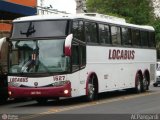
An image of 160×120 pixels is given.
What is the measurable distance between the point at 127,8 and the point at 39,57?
46369 millimetres

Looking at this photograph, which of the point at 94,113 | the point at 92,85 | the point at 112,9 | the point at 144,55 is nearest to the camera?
the point at 94,113

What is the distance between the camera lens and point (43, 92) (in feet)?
67.4

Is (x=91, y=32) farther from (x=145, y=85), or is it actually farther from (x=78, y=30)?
(x=145, y=85)

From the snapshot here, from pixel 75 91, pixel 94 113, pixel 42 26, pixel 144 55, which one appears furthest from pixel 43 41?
pixel 144 55

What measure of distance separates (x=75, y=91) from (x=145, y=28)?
1066cm

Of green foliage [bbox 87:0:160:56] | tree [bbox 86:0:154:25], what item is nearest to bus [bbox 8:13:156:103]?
green foliage [bbox 87:0:160:56]

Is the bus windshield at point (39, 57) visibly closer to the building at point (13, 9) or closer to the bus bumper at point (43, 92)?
the bus bumper at point (43, 92)

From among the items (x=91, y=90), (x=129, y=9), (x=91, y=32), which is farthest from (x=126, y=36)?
(x=129, y=9)

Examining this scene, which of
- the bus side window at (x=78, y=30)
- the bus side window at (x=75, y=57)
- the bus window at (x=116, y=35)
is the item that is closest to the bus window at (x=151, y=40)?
the bus window at (x=116, y=35)

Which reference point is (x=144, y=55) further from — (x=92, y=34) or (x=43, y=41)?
(x=43, y=41)

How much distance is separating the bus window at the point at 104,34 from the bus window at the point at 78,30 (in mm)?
2040

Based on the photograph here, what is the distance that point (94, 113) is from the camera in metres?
17.4

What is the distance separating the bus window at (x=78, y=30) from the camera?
2156 centimetres

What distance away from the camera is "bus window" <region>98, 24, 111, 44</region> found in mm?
24219
